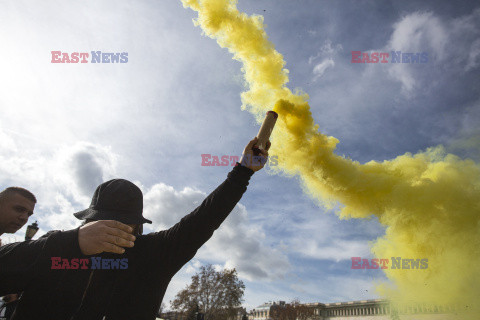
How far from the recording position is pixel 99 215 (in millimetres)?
1948

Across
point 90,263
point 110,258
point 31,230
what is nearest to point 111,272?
→ point 110,258

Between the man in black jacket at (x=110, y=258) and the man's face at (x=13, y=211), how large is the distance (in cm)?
254

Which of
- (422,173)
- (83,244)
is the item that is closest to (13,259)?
(83,244)

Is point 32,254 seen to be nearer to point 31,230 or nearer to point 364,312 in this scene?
point 31,230

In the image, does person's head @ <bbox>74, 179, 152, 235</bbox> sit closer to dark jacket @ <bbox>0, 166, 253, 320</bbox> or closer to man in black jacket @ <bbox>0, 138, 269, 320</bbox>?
man in black jacket @ <bbox>0, 138, 269, 320</bbox>

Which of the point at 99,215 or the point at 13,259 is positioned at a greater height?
the point at 99,215

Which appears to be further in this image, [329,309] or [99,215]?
[329,309]

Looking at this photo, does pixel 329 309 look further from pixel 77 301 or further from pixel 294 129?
pixel 77 301

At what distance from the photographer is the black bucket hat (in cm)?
199

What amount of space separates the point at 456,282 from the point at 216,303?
4498 cm

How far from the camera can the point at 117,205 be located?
2.05 meters

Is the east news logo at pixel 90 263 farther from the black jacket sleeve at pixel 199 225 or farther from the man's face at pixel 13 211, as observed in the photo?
the man's face at pixel 13 211

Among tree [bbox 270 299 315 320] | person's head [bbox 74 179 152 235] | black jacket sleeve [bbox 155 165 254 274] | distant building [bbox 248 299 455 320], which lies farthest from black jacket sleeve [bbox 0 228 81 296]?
tree [bbox 270 299 315 320]

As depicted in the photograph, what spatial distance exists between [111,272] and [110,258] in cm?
10
